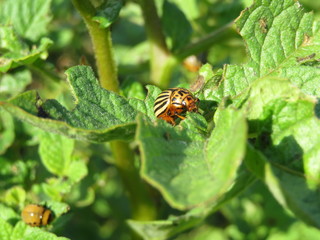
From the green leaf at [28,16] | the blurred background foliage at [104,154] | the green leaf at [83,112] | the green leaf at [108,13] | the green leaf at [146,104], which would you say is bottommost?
the blurred background foliage at [104,154]

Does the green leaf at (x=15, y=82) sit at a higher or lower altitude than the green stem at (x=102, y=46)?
lower

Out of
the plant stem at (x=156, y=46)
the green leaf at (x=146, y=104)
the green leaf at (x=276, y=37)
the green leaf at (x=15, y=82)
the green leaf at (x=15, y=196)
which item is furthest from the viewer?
the green leaf at (x=15, y=82)

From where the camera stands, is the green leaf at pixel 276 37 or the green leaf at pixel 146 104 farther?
the green leaf at pixel 276 37

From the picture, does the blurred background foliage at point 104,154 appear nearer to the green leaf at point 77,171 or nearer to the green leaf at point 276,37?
the green leaf at point 77,171

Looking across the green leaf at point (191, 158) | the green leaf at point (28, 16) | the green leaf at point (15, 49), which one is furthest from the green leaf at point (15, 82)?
the green leaf at point (191, 158)

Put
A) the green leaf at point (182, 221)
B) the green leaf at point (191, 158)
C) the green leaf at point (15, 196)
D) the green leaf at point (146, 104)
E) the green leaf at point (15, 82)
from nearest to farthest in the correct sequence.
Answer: the green leaf at point (191, 158)
the green leaf at point (182, 221)
the green leaf at point (146, 104)
the green leaf at point (15, 196)
the green leaf at point (15, 82)

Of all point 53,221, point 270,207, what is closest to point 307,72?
point 53,221

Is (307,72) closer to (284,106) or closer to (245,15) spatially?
(284,106)
